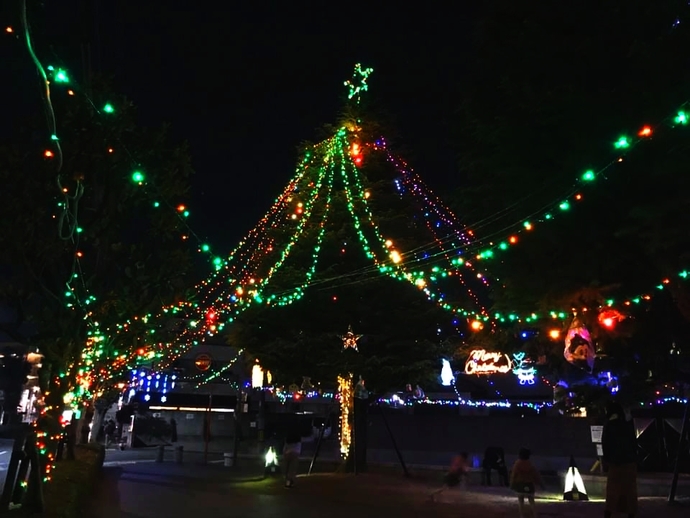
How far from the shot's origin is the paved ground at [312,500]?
1087 centimetres

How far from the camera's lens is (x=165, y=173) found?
9555 mm

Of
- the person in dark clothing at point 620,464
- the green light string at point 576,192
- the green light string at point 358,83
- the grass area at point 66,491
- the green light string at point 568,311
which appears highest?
the green light string at point 358,83

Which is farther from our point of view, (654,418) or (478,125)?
(654,418)

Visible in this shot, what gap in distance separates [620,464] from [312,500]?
258 inches

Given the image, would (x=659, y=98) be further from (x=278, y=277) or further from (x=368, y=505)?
(x=278, y=277)

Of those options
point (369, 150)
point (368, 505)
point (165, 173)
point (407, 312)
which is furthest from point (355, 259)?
point (165, 173)

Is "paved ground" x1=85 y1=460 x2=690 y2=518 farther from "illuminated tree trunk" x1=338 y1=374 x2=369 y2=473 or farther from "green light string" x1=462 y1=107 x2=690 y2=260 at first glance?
"green light string" x1=462 y1=107 x2=690 y2=260

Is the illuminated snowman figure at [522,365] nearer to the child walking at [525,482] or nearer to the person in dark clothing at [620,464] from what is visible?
the child walking at [525,482]

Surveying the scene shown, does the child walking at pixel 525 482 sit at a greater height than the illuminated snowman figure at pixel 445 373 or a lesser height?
lesser

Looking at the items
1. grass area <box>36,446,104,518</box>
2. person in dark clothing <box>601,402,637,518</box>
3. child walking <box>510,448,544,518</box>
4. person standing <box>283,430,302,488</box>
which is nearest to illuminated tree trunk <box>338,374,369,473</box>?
person standing <box>283,430,302,488</box>

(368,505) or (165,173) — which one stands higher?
(165,173)

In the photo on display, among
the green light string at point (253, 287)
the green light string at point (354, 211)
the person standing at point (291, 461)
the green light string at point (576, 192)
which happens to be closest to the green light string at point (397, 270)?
the green light string at point (354, 211)

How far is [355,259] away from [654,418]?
30.5ft

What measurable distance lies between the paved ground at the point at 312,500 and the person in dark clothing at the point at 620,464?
2604 mm
